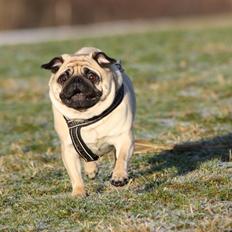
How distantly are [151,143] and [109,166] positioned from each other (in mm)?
1019

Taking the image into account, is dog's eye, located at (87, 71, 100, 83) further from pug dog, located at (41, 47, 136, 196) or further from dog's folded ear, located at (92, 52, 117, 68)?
dog's folded ear, located at (92, 52, 117, 68)

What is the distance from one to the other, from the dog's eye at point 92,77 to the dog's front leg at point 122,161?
52 centimetres

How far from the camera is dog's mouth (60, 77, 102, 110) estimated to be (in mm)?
5680

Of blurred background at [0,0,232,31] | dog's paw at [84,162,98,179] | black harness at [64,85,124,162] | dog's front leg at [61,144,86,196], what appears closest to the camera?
black harness at [64,85,124,162]

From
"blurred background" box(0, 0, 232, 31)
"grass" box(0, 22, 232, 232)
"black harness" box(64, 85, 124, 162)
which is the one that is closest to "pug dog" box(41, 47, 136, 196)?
"black harness" box(64, 85, 124, 162)

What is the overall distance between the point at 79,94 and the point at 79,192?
791mm

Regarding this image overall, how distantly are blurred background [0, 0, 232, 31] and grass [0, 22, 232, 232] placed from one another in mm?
23607

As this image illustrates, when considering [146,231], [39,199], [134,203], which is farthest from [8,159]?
[146,231]

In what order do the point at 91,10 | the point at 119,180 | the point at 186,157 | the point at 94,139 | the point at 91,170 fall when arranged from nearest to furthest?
the point at 119,180
the point at 94,139
the point at 91,170
the point at 186,157
the point at 91,10

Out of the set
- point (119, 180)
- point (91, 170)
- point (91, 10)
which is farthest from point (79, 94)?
point (91, 10)

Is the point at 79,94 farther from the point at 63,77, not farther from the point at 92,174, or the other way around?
the point at 92,174

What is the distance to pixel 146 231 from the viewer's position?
478 cm

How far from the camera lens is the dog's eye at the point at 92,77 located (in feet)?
18.9

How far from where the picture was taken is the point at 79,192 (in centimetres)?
598
